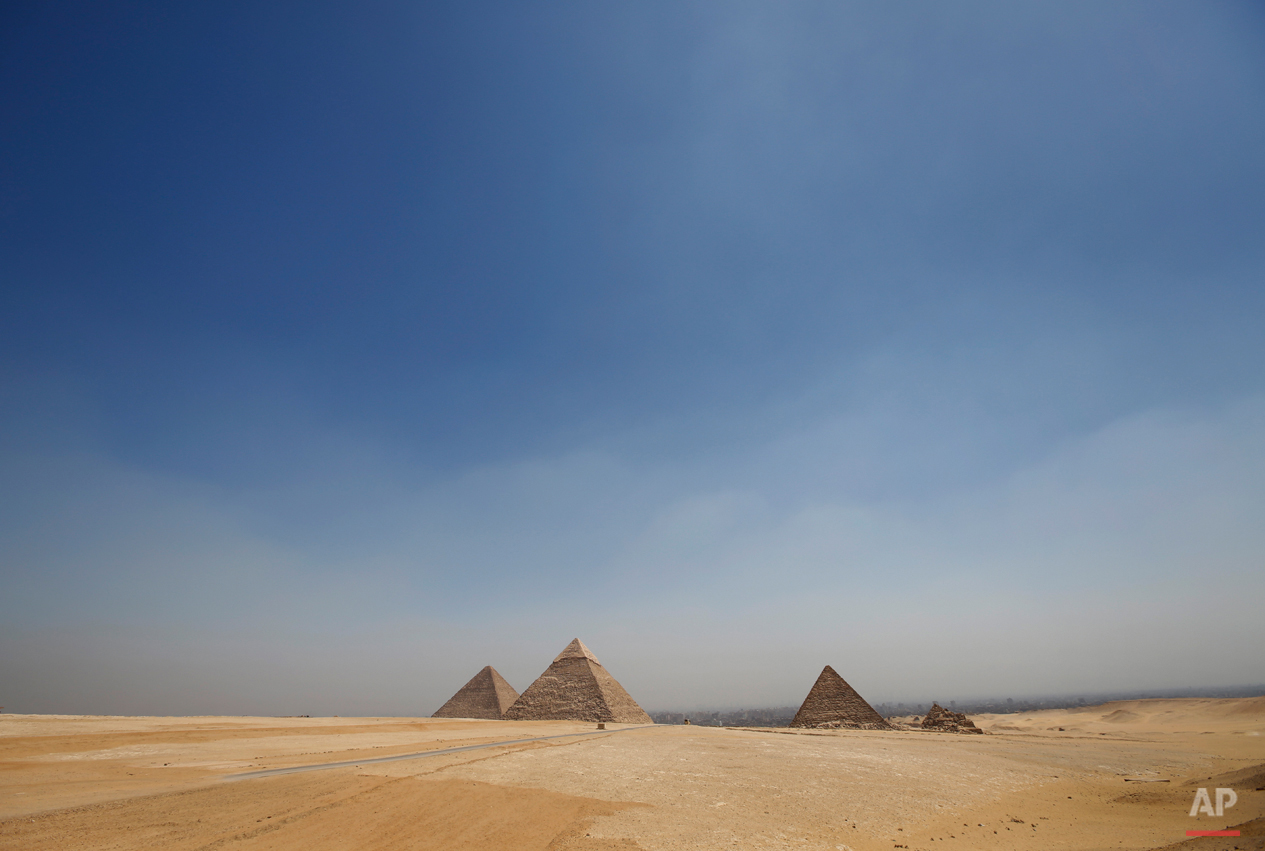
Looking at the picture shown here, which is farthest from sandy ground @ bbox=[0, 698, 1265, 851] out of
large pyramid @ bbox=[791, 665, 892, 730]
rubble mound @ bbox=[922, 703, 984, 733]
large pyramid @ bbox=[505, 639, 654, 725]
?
large pyramid @ bbox=[505, 639, 654, 725]

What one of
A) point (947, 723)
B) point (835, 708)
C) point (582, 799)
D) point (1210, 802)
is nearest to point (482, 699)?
point (835, 708)

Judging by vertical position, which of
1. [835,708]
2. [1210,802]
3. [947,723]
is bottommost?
[947,723]

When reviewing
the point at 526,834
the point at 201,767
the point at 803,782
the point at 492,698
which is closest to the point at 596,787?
the point at 526,834

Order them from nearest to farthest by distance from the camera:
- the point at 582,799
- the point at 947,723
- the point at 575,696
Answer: the point at 582,799, the point at 947,723, the point at 575,696

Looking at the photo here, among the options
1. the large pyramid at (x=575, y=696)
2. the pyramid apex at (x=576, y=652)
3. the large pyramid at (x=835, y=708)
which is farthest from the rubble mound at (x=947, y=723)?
the pyramid apex at (x=576, y=652)

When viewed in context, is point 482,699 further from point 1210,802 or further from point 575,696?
point 1210,802

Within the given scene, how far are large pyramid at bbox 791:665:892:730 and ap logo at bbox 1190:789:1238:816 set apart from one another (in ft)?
99.5

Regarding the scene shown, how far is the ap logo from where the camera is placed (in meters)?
10.4

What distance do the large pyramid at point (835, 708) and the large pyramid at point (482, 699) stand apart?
108 feet

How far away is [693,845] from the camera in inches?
307

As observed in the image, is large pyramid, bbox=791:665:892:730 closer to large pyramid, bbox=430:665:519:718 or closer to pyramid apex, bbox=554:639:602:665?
pyramid apex, bbox=554:639:602:665

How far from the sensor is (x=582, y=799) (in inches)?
399

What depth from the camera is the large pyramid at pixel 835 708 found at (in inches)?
1572

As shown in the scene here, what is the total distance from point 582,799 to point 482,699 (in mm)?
56656
